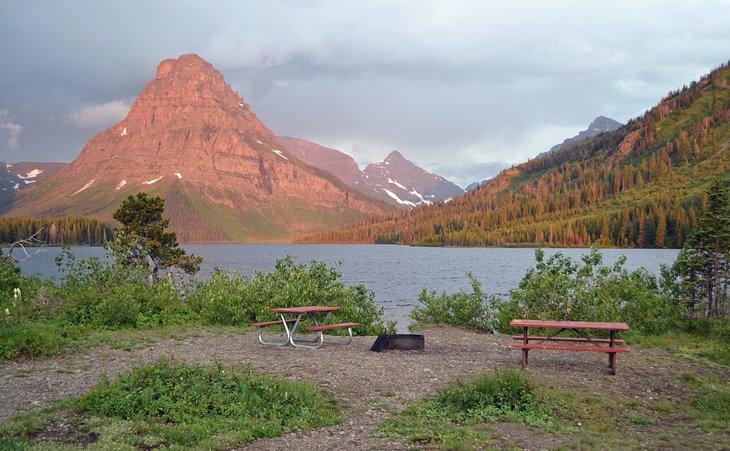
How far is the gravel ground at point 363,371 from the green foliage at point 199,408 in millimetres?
486

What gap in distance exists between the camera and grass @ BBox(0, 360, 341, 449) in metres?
8.14

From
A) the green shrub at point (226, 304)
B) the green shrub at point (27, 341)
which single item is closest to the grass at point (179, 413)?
the green shrub at point (27, 341)

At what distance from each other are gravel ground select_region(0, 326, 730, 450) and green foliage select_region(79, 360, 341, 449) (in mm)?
486

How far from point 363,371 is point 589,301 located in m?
11.0

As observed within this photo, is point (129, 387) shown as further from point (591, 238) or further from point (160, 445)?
point (591, 238)

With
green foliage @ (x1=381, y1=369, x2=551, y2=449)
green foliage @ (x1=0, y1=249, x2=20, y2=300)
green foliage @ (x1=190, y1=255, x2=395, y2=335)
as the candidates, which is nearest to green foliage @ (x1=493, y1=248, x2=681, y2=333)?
green foliage @ (x1=190, y1=255, x2=395, y2=335)

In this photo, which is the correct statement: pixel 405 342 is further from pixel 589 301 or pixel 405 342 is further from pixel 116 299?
pixel 116 299

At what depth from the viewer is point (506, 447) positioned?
8211mm

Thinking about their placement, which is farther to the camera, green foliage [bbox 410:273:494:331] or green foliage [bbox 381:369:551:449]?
green foliage [bbox 410:273:494:331]

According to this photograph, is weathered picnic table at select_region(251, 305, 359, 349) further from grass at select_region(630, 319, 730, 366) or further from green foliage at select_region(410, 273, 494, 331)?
grass at select_region(630, 319, 730, 366)

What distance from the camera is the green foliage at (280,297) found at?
2142 cm

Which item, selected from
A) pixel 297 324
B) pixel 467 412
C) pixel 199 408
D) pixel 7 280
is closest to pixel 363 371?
pixel 467 412

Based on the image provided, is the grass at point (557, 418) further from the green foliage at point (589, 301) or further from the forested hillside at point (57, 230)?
the forested hillside at point (57, 230)

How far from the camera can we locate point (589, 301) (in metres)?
20.6
